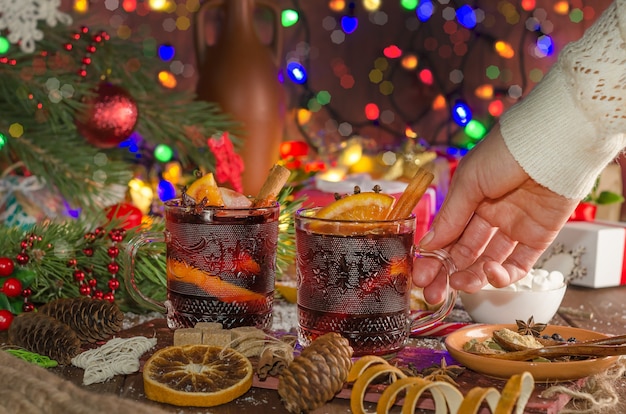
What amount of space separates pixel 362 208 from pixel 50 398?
37 cm

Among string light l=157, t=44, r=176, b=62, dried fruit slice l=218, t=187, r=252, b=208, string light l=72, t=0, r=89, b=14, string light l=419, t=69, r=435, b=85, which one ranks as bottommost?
dried fruit slice l=218, t=187, r=252, b=208

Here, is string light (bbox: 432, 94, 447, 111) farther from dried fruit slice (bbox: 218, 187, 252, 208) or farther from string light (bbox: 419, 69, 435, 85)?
dried fruit slice (bbox: 218, 187, 252, 208)

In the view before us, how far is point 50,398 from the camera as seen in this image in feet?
2.17

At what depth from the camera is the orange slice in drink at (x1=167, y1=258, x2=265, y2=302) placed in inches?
35.5

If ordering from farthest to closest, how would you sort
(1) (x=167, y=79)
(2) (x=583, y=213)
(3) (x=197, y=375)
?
(1) (x=167, y=79) < (2) (x=583, y=213) < (3) (x=197, y=375)

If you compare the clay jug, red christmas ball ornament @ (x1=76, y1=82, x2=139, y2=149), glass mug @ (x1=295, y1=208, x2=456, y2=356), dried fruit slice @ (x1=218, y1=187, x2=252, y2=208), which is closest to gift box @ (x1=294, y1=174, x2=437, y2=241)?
the clay jug

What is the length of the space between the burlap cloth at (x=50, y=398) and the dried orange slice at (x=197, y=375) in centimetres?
7

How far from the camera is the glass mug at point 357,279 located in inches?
32.5

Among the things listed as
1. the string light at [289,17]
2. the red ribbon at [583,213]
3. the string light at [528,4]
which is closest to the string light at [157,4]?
the string light at [289,17]

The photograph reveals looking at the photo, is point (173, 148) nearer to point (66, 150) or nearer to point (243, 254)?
point (66, 150)

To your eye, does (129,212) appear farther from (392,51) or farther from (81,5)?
(392,51)

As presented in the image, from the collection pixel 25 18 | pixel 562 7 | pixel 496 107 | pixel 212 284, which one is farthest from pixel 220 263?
pixel 562 7

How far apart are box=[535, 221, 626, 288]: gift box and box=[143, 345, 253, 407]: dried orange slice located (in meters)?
0.74

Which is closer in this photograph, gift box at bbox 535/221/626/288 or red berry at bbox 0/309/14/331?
red berry at bbox 0/309/14/331
